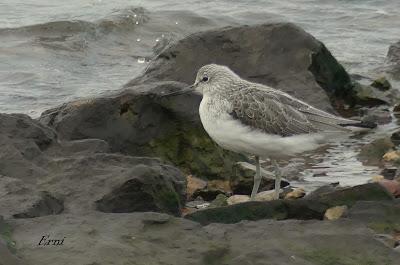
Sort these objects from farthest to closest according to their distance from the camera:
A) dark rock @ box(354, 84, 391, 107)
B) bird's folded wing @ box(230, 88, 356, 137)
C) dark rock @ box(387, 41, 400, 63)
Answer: dark rock @ box(387, 41, 400, 63)
dark rock @ box(354, 84, 391, 107)
bird's folded wing @ box(230, 88, 356, 137)

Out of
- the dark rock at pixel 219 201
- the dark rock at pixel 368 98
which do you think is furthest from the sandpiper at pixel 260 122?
the dark rock at pixel 368 98

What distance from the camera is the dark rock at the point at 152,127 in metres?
9.10

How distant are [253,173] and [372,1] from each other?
10562 millimetres

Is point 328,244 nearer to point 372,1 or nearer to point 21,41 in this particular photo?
point 21,41

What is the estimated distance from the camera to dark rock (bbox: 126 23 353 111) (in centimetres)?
1107

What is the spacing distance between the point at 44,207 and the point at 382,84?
7243mm

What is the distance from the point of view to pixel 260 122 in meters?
7.98

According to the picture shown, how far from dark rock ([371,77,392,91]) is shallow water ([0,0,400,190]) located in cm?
113

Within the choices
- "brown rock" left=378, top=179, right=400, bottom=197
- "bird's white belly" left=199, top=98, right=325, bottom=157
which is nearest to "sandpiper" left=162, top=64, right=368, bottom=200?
"bird's white belly" left=199, top=98, right=325, bottom=157

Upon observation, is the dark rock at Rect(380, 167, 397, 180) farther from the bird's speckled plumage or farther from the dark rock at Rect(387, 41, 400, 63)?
the dark rock at Rect(387, 41, 400, 63)

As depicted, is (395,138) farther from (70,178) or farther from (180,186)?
(70,178)

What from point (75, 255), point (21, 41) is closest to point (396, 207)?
point (75, 255)

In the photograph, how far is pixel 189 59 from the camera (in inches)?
436

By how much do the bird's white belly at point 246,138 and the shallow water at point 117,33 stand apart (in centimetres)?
483
